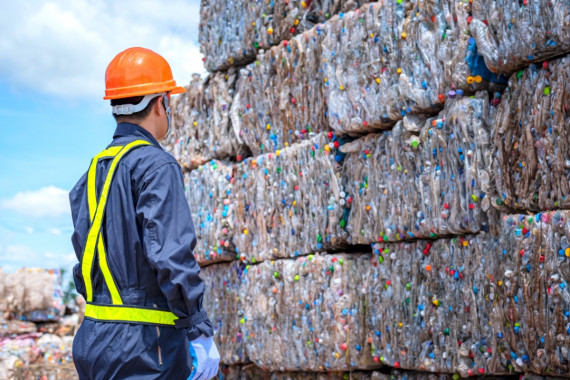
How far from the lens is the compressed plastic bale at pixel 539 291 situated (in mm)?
2625

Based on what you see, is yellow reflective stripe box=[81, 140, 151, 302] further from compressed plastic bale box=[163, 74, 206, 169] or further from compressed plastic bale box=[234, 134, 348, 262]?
compressed plastic bale box=[163, 74, 206, 169]

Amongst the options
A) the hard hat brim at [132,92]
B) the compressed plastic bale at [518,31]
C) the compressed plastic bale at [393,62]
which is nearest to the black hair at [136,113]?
the hard hat brim at [132,92]

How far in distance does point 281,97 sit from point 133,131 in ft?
4.86

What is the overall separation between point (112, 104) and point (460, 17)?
4.12 feet

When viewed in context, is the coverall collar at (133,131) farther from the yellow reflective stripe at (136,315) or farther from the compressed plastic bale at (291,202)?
the compressed plastic bale at (291,202)

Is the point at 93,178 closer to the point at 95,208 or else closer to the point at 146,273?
the point at 95,208

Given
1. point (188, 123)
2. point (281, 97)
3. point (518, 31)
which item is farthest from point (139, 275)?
point (188, 123)

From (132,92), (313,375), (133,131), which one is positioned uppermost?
(132,92)

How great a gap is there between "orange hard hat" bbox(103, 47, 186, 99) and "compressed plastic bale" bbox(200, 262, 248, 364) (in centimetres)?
184

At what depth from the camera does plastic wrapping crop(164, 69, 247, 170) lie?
4703mm

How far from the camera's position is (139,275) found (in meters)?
2.57

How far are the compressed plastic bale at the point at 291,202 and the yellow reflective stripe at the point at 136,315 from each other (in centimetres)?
134

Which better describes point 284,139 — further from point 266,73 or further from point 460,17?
point 460,17

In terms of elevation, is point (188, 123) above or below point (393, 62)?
above
